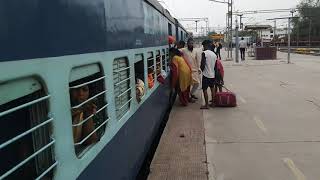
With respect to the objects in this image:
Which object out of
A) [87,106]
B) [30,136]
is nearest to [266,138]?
[87,106]

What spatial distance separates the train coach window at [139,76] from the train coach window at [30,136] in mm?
2969

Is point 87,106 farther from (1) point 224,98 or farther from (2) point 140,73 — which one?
(1) point 224,98

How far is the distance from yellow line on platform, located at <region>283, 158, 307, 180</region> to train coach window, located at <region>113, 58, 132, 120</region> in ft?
8.07

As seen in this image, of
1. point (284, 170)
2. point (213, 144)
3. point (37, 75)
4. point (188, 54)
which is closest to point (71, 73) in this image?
point (37, 75)

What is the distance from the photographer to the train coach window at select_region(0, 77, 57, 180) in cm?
217

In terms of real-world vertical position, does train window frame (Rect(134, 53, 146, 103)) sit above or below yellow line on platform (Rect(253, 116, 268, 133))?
above

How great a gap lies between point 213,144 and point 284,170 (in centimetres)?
172

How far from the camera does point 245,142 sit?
775 cm

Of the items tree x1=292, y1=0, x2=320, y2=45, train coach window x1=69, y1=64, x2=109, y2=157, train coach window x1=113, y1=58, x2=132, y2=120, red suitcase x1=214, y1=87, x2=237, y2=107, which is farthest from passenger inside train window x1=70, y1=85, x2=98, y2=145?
tree x1=292, y1=0, x2=320, y2=45

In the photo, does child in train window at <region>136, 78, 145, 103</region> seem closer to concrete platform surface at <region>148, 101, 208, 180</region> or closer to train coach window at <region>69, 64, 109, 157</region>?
concrete platform surface at <region>148, 101, 208, 180</region>

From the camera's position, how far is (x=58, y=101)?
247cm

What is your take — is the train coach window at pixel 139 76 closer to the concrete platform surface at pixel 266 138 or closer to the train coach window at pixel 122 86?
the train coach window at pixel 122 86

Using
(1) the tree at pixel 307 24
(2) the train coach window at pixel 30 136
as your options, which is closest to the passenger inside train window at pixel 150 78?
(2) the train coach window at pixel 30 136

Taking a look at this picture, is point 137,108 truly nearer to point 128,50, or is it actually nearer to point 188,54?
point 128,50
